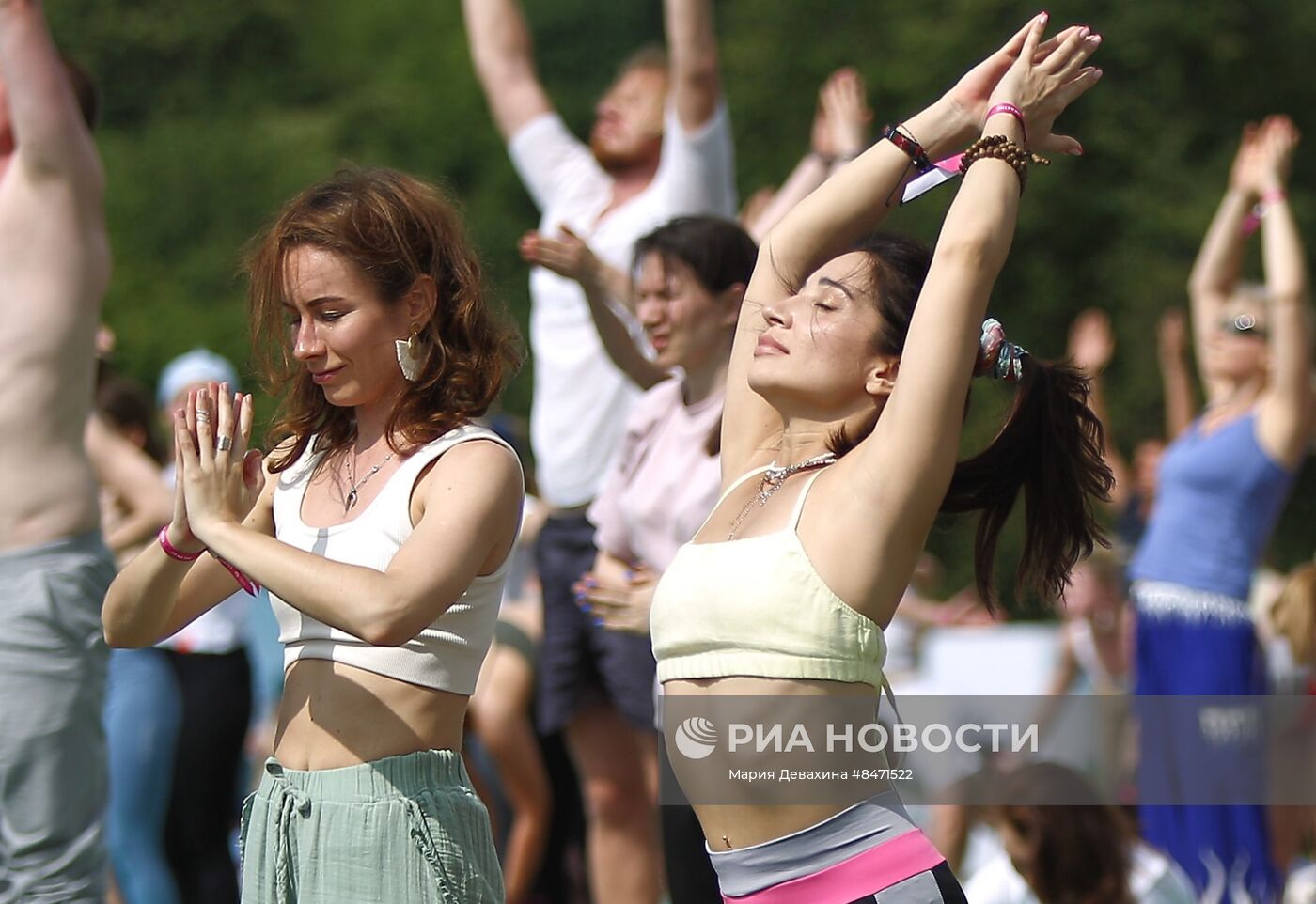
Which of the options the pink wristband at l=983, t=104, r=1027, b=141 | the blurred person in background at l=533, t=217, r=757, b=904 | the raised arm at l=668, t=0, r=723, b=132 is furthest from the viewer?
the raised arm at l=668, t=0, r=723, b=132

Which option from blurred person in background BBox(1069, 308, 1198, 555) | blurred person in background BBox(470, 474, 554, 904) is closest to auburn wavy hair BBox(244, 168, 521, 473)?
blurred person in background BBox(470, 474, 554, 904)

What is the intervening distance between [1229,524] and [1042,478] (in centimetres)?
323

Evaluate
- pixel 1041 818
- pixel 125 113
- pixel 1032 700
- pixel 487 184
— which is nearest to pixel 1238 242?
pixel 1032 700

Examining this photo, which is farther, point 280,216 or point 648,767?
point 648,767

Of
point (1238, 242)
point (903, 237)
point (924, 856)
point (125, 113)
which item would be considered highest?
point (125, 113)

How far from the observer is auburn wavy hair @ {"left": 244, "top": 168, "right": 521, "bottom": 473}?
2.97m

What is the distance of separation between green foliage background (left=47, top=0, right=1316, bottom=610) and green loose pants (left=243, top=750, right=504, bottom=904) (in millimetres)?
16068

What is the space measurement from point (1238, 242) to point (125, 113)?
27797mm

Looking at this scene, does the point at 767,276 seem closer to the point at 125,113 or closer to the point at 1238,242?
the point at 1238,242

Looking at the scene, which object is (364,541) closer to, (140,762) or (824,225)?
(824,225)

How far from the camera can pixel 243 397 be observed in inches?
110

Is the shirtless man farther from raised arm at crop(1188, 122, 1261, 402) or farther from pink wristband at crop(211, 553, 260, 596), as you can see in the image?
raised arm at crop(1188, 122, 1261, 402)

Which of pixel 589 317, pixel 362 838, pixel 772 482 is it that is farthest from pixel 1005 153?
pixel 589 317

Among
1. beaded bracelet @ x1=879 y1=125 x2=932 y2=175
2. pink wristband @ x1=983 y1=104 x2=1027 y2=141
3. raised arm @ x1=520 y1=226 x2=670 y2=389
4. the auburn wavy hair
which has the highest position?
raised arm @ x1=520 y1=226 x2=670 y2=389
